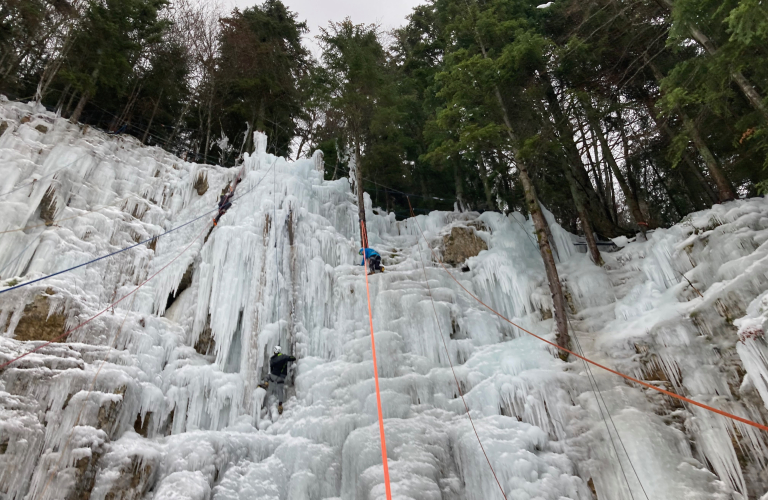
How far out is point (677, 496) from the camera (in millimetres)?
4109

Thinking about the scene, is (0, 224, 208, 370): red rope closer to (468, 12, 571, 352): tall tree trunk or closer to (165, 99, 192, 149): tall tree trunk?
(165, 99, 192, 149): tall tree trunk

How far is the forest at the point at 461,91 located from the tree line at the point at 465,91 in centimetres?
6

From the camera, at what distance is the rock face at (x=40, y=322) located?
6.16m

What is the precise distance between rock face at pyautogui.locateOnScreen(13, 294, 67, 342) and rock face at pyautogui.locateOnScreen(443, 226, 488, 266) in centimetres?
792

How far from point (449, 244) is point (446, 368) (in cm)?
440

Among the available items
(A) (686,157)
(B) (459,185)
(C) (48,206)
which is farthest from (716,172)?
(C) (48,206)

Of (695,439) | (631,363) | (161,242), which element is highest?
(161,242)

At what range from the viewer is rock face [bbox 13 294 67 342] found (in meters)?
6.16

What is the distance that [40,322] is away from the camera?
250 inches

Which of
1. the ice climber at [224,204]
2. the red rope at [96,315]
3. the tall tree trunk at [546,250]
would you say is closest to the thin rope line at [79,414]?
the red rope at [96,315]

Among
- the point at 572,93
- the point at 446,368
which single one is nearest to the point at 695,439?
the point at 446,368

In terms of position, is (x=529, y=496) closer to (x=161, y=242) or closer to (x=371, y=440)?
(x=371, y=440)

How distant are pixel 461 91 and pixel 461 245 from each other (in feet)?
12.3

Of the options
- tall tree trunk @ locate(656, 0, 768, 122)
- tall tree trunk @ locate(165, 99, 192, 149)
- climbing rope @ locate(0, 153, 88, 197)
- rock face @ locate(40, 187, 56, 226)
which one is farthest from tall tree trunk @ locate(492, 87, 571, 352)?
tall tree trunk @ locate(165, 99, 192, 149)
